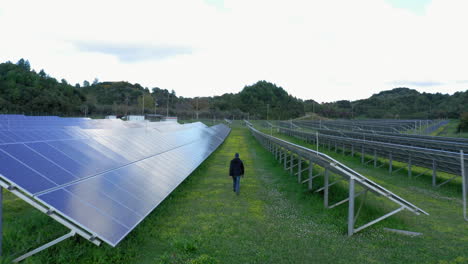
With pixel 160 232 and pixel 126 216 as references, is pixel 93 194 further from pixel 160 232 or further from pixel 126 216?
pixel 160 232

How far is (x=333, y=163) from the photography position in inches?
359

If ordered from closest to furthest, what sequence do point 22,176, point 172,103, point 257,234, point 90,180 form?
point 22,176 < point 90,180 < point 257,234 < point 172,103

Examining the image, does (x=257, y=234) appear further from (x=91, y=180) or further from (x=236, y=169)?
(x=236, y=169)

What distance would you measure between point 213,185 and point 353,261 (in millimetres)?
8413

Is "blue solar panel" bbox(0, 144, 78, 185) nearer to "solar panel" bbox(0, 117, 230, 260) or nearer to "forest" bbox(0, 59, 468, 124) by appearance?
"solar panel" bbox(0, 117, 230, 260)

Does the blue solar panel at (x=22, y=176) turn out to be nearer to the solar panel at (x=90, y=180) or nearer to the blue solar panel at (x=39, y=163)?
the solar panel at (x=90, y=180)

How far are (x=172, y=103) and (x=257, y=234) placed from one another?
133944 mm

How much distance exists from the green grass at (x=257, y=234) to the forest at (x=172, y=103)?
50.5m

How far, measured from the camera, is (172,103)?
138 meters

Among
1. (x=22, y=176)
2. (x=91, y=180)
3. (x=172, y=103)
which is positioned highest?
(x=172, y=103)

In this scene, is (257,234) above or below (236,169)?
below

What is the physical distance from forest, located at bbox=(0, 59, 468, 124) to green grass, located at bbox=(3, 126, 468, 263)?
5048cm

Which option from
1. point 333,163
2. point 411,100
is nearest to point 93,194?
point 333,163

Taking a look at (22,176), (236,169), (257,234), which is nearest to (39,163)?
(22,176)
